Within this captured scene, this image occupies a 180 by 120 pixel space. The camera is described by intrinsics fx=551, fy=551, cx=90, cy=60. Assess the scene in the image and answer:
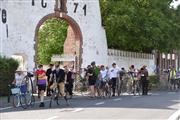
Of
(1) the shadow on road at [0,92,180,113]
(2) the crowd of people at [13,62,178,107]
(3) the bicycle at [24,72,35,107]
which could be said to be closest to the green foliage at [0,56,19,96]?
(2) the crowd of people at [13,62,178,107]

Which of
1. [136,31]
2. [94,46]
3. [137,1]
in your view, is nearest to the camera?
[94,46]

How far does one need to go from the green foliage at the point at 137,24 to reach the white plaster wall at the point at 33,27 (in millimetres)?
2030

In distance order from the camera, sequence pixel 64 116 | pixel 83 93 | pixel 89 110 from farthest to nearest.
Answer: pixel 83 93, pixel 89 110, pixel 64 116

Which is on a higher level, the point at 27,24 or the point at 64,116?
the point at 27,24

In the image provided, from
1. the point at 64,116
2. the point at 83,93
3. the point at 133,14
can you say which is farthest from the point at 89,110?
the point at 133,14

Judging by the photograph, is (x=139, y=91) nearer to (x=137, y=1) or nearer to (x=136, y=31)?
(x=136, y=31)

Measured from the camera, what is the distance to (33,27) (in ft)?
114

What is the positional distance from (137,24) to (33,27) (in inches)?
401

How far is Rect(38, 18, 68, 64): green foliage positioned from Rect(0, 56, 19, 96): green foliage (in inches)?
996

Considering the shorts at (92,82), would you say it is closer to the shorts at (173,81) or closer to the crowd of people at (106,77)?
the crowd of people at (106,77)

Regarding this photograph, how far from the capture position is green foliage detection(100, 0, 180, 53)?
41.1 metres

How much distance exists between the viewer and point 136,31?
41.7 metres

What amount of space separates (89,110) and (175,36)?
1118 inches

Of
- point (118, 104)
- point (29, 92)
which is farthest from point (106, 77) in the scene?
point (29, 92)
